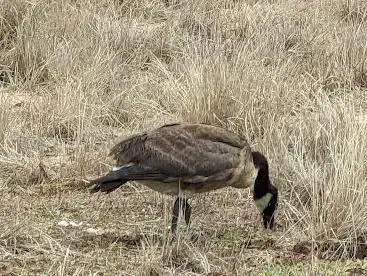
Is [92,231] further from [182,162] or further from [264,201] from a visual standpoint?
[264,201]

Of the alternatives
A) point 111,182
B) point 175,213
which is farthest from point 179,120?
point 111,182

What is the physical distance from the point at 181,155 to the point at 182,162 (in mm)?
46

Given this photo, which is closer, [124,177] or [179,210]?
[124,177]

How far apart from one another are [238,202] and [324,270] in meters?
1.33

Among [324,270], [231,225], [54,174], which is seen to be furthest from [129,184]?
[324,270]

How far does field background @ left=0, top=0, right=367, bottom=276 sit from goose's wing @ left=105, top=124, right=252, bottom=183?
0.36 m

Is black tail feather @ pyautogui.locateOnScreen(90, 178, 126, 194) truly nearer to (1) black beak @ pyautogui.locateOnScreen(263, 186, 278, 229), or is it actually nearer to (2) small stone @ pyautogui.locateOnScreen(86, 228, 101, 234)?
(2) small stone @ pyautogui.locateOnScreen(86, 228, 101, 234)

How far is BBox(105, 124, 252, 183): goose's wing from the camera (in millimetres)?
4551

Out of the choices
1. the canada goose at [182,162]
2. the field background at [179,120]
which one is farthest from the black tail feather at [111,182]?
the field background at [179,120]

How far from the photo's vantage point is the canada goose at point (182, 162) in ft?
14.9

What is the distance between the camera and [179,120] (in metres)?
6.87

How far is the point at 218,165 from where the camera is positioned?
181 inches

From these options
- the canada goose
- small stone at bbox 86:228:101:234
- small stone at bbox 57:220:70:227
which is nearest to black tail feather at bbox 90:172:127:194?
the canada goose

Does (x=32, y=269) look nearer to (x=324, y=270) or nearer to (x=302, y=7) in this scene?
(x=324, y=270)
